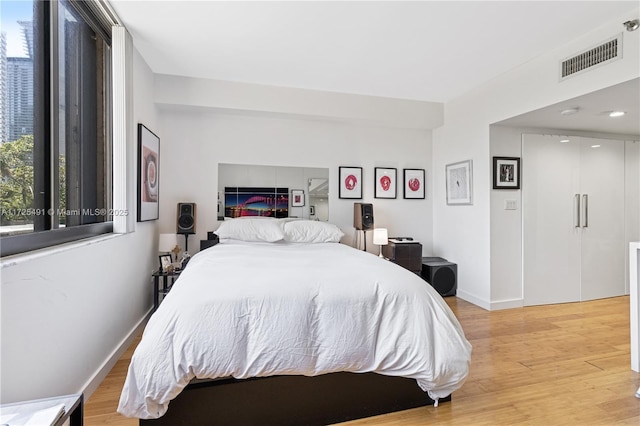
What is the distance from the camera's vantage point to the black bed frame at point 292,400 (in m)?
→ 1.52

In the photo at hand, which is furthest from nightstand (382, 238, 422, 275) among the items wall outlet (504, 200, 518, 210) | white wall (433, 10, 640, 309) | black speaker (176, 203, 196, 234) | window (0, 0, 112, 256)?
window (0, 0, 112, 256)

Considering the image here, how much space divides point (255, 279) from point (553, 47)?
128 inches

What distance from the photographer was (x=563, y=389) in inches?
78.1

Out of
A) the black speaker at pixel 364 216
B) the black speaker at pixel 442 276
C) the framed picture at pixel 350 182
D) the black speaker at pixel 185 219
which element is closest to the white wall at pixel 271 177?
the framed picture at pixel 350 182

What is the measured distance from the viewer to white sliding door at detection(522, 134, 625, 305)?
12.2 feet

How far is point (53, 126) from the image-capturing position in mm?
1697

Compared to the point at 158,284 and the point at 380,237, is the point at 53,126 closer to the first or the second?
the point at 158,284

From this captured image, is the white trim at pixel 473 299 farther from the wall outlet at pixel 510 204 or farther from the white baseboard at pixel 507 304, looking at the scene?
the wall outlet at pixel 510 204

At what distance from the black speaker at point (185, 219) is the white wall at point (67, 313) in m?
0.67

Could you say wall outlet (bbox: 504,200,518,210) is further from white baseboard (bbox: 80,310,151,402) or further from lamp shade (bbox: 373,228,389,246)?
white baseboard (bbox: 80,310,151,402)

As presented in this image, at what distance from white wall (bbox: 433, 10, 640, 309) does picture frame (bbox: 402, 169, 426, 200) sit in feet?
0.69

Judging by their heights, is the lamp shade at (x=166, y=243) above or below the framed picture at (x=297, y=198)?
below

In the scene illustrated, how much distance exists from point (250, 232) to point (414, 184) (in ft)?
8.26

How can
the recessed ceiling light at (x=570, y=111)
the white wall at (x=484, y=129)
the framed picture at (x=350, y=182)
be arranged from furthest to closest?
the framed picture at (x=350, y=182) → the recessed ceiling light at (x=570, y=111) → the white wall at (x=484, y=129)
